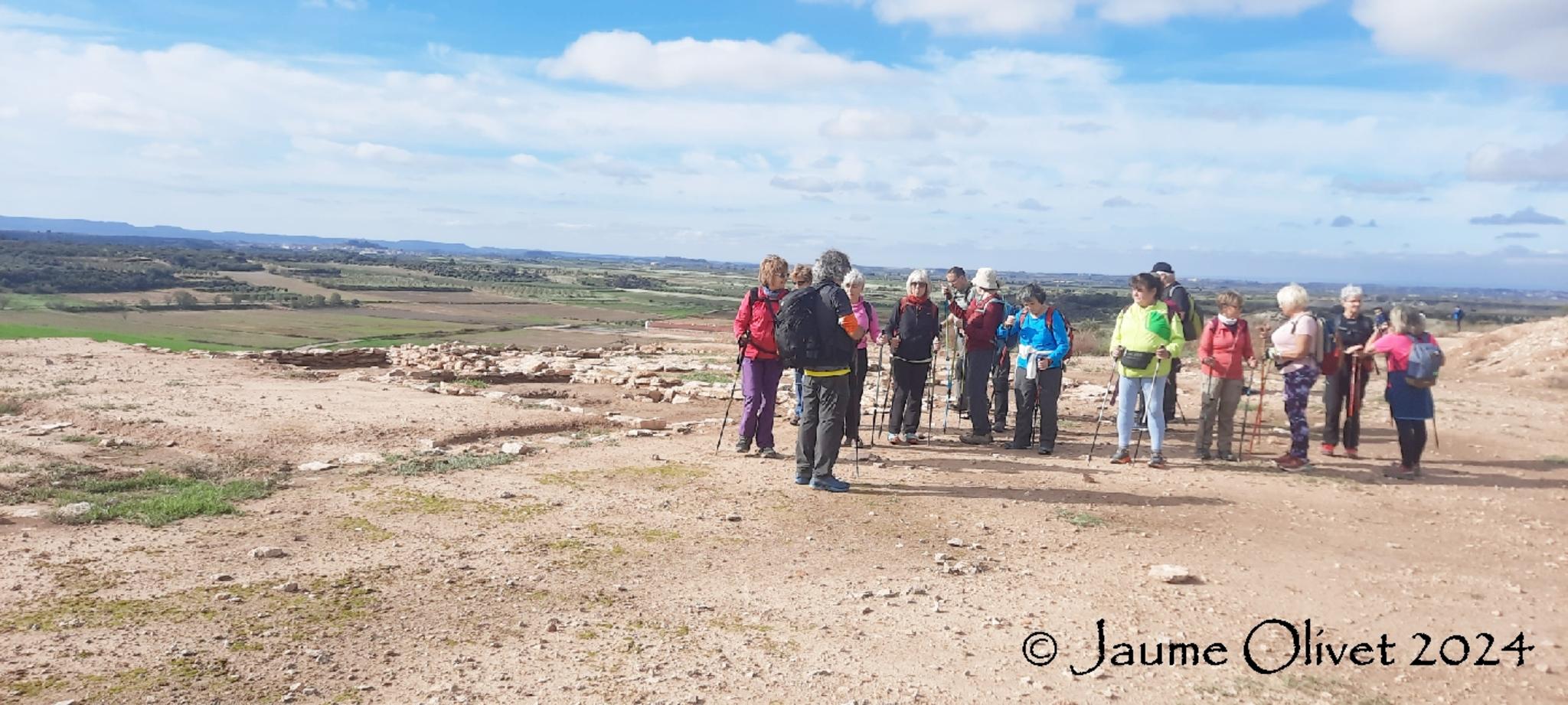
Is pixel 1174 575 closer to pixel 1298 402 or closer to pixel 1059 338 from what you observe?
pixel 1059 338

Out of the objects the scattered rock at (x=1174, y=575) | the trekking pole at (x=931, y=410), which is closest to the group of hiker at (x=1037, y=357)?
the trekking pole at (x=931, y=410)

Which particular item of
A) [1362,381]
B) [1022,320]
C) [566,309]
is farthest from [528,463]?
[566,309]

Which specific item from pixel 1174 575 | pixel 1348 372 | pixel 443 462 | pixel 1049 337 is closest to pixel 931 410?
pixel 1049 337

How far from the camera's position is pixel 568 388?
17156 mm

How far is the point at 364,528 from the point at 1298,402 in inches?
360

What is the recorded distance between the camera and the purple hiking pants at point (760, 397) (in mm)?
9570

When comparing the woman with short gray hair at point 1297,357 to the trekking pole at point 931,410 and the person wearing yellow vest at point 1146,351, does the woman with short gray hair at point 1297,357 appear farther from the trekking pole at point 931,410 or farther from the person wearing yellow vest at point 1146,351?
the trekking pole at point 931,410

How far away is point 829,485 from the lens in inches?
328

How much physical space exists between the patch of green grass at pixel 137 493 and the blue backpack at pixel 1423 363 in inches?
440

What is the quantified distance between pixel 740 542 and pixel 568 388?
11.0 m

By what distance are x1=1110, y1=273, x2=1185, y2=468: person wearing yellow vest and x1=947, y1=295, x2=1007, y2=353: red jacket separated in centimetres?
140

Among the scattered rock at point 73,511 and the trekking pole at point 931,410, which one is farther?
the trekking pole at point 931,410

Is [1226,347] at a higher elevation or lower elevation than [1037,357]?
higher

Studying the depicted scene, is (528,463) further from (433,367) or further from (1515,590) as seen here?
(433,367)
